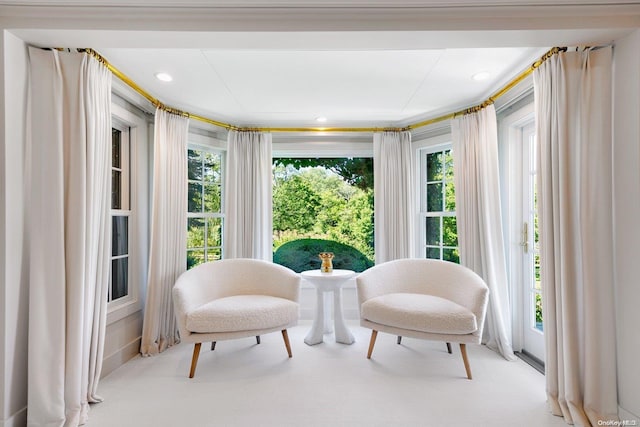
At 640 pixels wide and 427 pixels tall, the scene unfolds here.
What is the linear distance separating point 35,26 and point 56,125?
0.49m

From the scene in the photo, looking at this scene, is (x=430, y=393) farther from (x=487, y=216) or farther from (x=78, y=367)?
(x=78, y=367)

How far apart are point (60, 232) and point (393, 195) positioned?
294 centimetres

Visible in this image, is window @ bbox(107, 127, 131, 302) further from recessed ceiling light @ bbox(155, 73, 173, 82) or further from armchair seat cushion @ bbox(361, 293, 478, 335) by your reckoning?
armchair seat cushion @ bbox(361, 293, 478, 335)

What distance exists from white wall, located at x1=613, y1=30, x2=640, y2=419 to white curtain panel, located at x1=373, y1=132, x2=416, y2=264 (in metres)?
1.98

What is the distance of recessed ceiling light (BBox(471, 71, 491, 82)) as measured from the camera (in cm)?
257

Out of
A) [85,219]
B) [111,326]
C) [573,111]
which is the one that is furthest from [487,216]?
[111,326]

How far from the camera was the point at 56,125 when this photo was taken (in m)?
1.89

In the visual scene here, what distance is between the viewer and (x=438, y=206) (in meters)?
3.74

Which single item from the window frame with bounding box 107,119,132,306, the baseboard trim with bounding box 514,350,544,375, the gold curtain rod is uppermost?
the gold curtain rod

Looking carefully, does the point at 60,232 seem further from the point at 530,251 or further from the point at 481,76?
the point at 530,251

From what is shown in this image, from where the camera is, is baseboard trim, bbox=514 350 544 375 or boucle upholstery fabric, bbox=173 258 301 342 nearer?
baseboard trim, bbox=514 350 544 375

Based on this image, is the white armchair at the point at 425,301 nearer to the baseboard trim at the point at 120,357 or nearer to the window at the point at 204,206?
the window at the point at 204,206

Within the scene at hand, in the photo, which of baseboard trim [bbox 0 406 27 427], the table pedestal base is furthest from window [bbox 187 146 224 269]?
baseboard trim [bbox 0 406 27 427]

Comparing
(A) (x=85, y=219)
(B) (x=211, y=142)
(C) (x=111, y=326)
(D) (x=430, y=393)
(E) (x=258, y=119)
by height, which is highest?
(E) (x=258, y=119)
